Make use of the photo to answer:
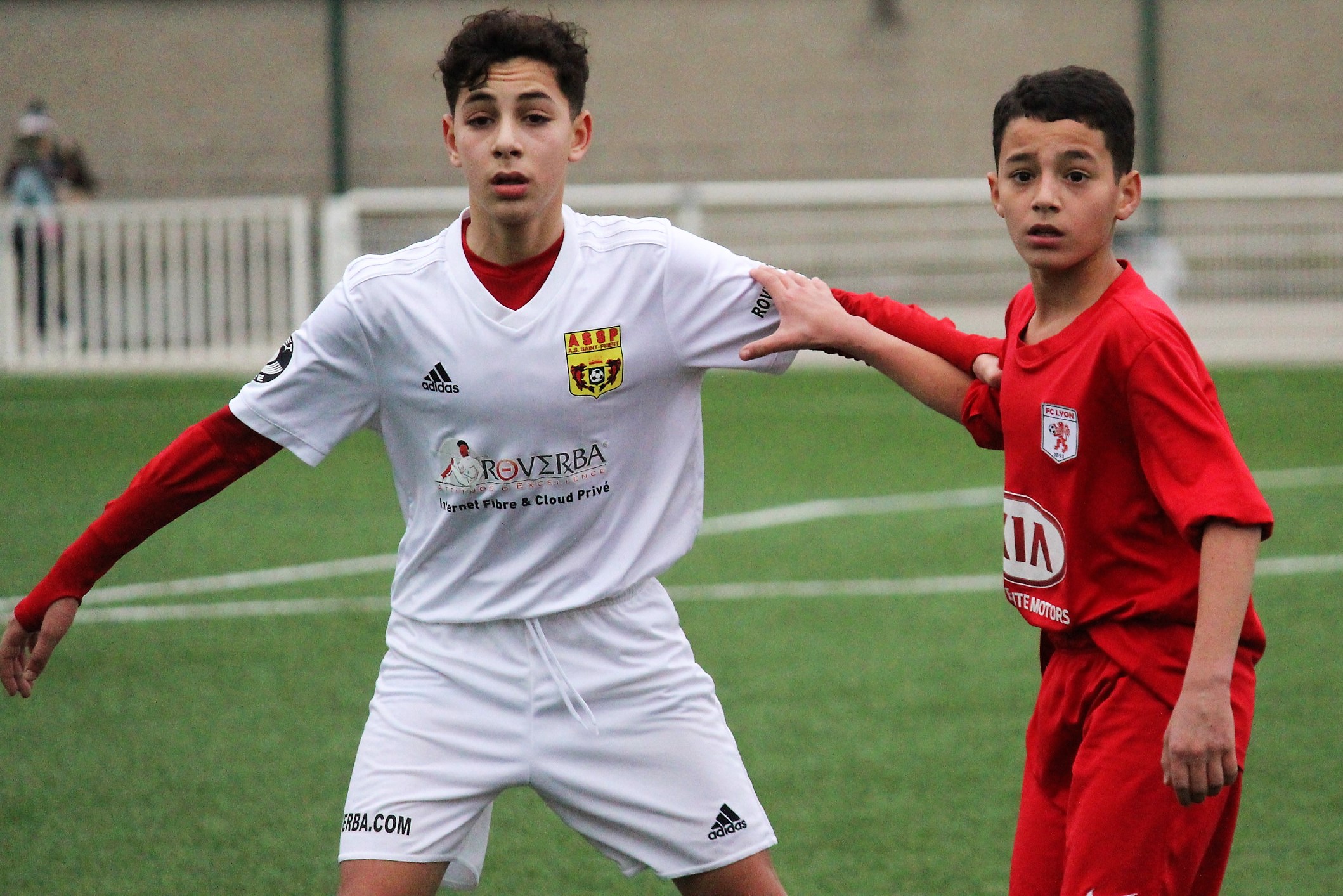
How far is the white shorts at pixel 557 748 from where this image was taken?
8.81 feet

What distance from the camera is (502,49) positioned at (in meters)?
2.79

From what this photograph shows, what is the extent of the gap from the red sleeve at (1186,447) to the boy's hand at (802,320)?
0.60 m

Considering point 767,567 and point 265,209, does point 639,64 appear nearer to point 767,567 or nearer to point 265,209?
point 265,209

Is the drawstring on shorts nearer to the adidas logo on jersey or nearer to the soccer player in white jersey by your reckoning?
the soccer player in white jersey

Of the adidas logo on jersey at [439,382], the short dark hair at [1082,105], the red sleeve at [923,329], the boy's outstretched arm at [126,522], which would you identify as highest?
the short dark hair at [1082,105]

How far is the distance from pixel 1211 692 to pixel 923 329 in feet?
3.08

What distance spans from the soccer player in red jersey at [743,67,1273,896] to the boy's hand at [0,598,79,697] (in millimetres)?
1623

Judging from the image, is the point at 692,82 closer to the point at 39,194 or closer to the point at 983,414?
the point at 39,194

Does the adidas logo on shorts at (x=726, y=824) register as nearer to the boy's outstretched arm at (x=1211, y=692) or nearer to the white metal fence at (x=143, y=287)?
the boy's outstretched arm at (x=1211, y=692)

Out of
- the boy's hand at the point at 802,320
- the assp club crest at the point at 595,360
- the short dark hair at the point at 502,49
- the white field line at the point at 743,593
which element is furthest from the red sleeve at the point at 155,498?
the white field line at the point at 743,593

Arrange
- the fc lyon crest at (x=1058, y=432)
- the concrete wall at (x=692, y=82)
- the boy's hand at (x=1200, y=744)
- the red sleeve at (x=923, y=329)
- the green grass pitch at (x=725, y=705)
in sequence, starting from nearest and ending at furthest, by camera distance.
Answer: the boy's hand at (x=1200, y=744), the fc lyon crest at (x=1058, y=432), the red sleeve at (x=923, y=329), the green grass pitch at (x=725, y=705), the concrete wall at (x=692, y=82)

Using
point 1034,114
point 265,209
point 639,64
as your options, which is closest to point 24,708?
point 1034,114

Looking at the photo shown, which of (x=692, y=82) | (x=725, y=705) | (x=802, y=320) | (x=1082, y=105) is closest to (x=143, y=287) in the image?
(x=692, y=82)

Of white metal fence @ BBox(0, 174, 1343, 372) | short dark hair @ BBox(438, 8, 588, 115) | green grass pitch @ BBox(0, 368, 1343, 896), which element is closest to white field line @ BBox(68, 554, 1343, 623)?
green grass pitch @ BBox(0, 368, 1343, 896)
